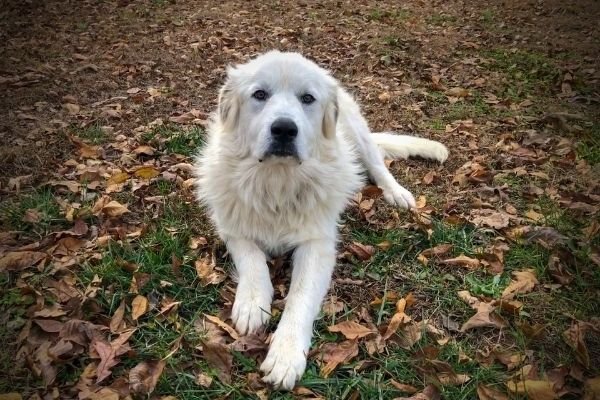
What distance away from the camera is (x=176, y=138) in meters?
4.09

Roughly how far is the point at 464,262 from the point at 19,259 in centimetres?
267

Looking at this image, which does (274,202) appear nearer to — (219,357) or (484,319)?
(219,357)

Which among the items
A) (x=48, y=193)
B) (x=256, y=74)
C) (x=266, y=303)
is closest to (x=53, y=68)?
(x=48, y=193)

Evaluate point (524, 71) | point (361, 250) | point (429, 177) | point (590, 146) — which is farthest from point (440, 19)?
point (361, 250)

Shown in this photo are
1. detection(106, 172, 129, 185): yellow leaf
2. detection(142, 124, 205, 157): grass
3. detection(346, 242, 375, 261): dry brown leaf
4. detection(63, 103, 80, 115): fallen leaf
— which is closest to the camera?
detection(346, 242, 375, 261): dry brown leaf

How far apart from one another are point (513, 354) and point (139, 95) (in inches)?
179


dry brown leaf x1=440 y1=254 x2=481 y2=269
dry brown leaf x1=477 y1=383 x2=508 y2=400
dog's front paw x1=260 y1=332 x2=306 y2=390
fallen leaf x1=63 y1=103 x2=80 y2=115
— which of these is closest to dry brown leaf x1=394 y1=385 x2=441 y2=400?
dry brown leaf x1=477 y1=383 x2=508 y2=400

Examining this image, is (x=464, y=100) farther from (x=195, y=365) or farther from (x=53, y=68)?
(x=53, y=68)

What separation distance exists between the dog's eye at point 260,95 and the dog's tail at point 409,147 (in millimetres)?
1454

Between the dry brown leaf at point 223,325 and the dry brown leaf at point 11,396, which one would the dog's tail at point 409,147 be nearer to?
the dry brown leaf at point 223,325

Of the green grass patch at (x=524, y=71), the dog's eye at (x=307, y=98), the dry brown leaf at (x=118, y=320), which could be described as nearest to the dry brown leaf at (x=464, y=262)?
the dog's eye at (x=307, y=98)

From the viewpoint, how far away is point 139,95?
5043 mm

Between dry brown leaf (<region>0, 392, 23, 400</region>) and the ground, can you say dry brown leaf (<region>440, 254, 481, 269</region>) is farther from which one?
dry brown leaf (<region>0, 392, 23, 400</region>)

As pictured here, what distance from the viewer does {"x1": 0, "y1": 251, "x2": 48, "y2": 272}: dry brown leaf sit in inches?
99.7
